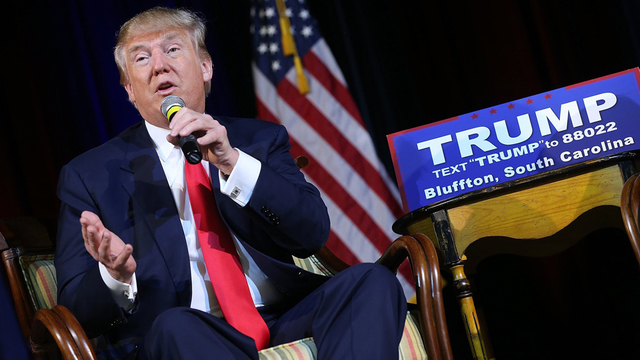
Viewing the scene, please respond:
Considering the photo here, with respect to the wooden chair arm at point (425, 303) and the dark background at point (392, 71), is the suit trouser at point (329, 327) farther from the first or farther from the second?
the dark background at point (392, 71)

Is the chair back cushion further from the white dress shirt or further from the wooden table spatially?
the wooden table

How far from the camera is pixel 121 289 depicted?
1366mm

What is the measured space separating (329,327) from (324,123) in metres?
1.59

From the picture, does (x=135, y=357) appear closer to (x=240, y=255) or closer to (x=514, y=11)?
(x=240, y=255)

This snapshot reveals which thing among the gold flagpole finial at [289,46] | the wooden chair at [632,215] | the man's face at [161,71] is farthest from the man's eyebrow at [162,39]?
the wooden chair at [632,215]

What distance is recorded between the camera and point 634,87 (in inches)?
74.1

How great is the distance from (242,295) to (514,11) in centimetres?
186

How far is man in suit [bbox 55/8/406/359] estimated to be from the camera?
125cm

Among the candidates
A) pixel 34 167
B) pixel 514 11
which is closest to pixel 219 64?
pixel 34 167

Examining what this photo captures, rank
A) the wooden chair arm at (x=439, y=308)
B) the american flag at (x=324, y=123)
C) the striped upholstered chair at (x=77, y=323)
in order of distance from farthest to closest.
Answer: the american flag at (x=324, y=123)
the wooden chair arm at (x=439, y=308)
the striped upholstered chair at (x=77, y=323)

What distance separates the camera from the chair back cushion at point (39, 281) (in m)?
1.66

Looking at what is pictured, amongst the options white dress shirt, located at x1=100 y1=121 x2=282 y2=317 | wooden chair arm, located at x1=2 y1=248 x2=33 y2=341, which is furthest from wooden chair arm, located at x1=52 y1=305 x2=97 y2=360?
wooden chair arm, located at x1=2 y1=248 x2=33 y2=341

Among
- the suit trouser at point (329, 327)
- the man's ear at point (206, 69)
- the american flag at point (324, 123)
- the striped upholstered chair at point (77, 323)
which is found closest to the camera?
the suit trouser at point (329, 327)

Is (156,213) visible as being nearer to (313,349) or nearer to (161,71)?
(161,71)
